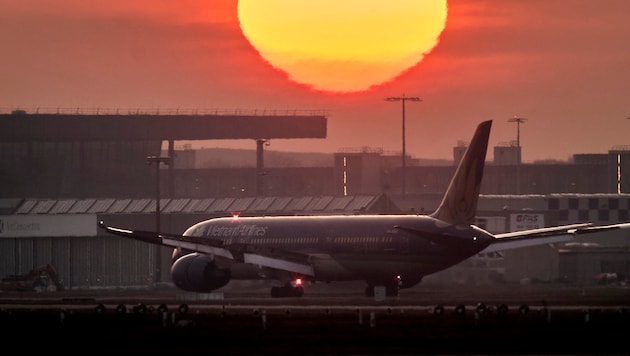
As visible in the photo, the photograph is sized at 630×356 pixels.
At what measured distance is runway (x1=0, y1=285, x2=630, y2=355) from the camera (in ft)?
180

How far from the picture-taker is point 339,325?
6425 centimetres

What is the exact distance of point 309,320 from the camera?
222 feet

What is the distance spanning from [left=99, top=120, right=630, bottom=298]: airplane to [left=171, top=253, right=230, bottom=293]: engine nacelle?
58 millimetres

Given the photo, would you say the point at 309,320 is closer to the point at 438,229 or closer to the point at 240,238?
the point at 438,229

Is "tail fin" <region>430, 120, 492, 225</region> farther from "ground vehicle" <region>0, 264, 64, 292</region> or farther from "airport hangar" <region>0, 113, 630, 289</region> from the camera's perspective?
"ground vehicle" <region>0, 264, 64, 292</region>

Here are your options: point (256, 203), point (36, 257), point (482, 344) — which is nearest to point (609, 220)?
point (256, 203)

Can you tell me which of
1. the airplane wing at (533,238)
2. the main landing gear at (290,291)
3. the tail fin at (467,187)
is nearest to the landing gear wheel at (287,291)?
the main landing gear at (290,291)

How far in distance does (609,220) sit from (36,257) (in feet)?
161

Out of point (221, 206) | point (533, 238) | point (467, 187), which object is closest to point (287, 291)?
point (467, 187)

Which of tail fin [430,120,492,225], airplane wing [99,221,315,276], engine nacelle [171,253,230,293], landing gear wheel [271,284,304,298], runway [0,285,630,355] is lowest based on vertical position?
runway [0,285,630,355]

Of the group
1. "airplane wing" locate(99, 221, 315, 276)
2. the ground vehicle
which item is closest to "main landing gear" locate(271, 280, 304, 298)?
"airplane wing" locate(99, 221, 315, 276)

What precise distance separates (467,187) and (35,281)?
3880 centimetres

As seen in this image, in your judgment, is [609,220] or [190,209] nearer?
[609,220]

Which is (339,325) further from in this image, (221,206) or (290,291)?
(221,206)
